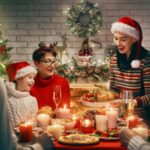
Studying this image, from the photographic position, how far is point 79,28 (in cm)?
759

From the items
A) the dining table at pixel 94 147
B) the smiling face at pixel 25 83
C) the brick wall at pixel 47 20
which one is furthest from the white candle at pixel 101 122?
the brick wall at pixel 47 20

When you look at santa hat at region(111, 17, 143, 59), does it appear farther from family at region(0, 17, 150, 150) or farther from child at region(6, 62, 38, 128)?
child at region(6, 62, 38, 128)

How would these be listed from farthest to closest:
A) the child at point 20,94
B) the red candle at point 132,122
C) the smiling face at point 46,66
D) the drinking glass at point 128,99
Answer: the smiling face at point 46,66 → the child at point 20,94 → the drinking glass at point 128,99 → the red candle at point 132,122

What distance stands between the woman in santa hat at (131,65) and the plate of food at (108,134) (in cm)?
110

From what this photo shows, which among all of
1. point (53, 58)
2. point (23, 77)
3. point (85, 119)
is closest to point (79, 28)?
point (53, 58)

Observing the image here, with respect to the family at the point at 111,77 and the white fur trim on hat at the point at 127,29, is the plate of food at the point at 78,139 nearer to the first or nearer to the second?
the family at the point at 111,77

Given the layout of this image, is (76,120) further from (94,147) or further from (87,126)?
(94,147)

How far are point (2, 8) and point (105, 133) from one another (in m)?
5.10

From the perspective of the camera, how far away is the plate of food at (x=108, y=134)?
3119mm

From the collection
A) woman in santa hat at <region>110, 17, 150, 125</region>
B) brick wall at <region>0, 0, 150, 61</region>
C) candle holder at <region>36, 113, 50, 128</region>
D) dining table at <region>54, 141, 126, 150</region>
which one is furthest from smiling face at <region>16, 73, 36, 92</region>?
brick wall at <region>0, 0, 150, 61</region>

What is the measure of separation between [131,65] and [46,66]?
1.08 m

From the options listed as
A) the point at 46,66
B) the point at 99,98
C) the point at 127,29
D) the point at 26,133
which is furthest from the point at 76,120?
the point at 127,29

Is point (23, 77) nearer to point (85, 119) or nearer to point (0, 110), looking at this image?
point (85, 119)

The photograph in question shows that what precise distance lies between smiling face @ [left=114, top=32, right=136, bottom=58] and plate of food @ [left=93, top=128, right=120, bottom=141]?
1420 millimetres
